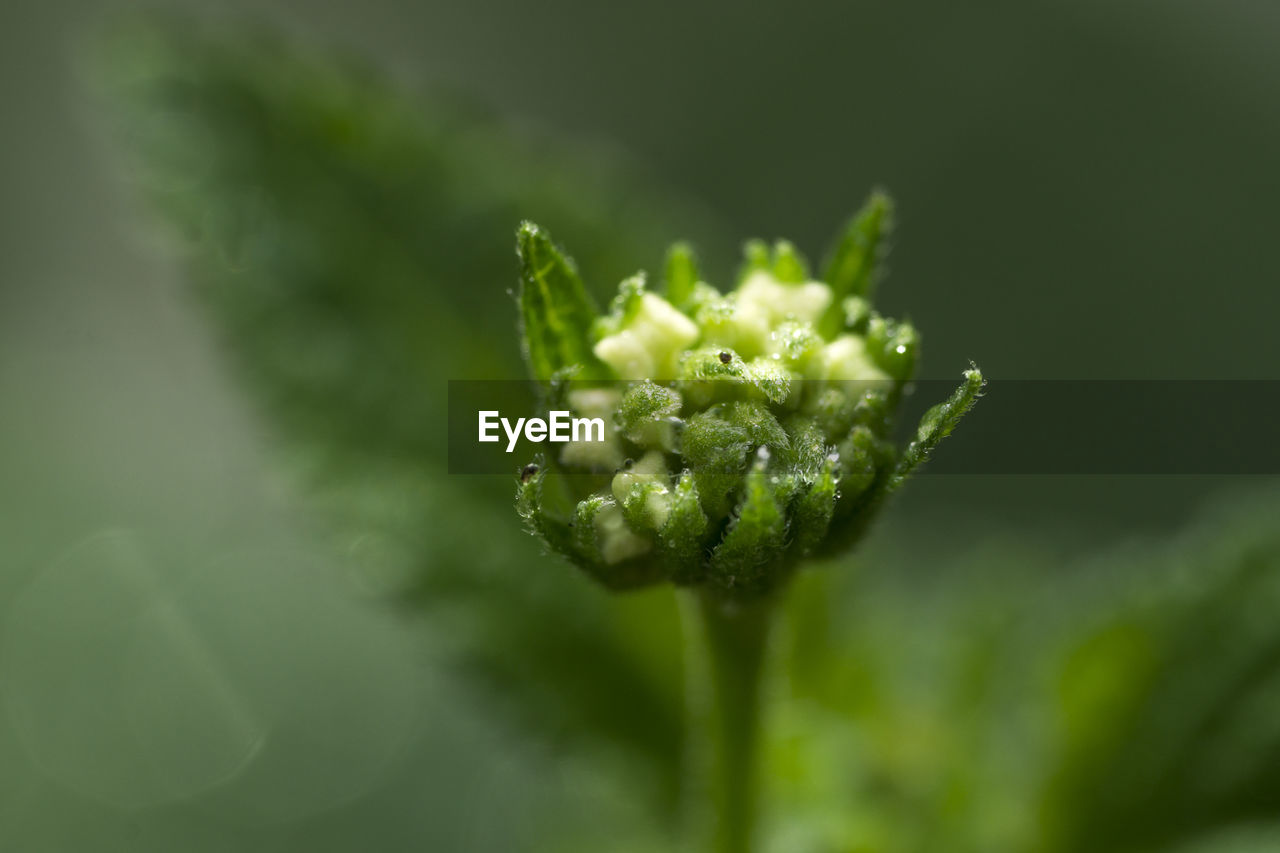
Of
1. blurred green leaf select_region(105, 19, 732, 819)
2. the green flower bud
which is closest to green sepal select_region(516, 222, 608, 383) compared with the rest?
the green flower bud

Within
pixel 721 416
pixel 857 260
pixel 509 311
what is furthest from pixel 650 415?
pixel 509 311

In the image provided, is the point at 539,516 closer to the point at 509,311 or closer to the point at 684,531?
the point at 684,531

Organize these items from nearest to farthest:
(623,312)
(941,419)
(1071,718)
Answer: (941,419)
(623,312)
(1071,718)

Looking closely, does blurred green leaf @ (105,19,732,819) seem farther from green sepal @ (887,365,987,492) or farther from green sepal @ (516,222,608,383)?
green sepal @ (887,365,987,492)

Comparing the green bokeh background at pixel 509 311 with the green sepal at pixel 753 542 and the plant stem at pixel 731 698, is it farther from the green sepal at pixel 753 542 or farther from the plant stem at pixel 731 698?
the green sepal at pixel 753 542

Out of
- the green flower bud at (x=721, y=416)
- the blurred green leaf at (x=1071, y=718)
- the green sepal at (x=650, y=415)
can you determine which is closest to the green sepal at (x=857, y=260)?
the green flower bud at (x=721, y=416)
